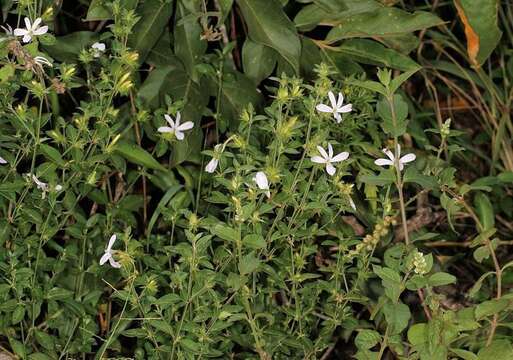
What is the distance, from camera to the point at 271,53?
6.47 ft

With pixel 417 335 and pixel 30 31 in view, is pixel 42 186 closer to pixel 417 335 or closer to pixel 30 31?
pixel 30 31

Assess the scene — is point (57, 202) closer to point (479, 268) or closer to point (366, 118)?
point (366, 118)

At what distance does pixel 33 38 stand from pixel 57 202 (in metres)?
0.27

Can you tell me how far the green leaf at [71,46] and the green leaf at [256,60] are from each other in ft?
0.99

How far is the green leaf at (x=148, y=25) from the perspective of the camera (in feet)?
6.25

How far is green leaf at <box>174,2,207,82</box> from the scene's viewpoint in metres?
1.90

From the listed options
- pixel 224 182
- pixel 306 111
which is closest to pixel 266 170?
pixel 224 182

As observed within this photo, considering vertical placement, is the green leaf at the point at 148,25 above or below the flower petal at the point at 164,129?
above

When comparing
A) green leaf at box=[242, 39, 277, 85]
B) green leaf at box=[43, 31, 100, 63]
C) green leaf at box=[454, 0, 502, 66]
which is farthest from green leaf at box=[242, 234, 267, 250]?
green leaf at box=[454, 0, 502, 66]

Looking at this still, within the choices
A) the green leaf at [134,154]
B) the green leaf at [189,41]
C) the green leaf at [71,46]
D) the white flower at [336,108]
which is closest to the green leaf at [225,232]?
the white flower at [336,108]

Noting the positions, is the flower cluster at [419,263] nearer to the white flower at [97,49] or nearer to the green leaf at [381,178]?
the green leaf at [381,178]

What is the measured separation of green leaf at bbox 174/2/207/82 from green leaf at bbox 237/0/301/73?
0.11 m

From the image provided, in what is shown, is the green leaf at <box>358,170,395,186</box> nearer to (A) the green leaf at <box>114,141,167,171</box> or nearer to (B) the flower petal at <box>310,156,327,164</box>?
(B) the flower petal at <box>310,156,327,164</box>

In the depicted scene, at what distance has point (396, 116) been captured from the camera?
165 cm
